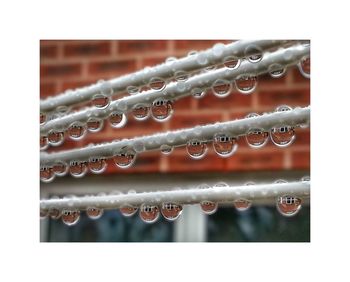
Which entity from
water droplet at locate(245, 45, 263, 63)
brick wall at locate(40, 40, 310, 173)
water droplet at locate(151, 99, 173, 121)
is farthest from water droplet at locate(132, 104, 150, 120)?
brick wall at locate(40, 40, 310, 173)

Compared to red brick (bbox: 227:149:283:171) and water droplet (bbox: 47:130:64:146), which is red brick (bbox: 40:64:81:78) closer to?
red brick (bbox: 227:149:283:171)

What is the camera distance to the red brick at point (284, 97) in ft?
4.23

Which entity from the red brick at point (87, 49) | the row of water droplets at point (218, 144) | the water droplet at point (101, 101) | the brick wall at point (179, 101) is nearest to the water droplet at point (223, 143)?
the row of water droplets at point (218, 144)

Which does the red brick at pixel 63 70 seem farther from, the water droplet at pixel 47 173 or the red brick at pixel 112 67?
the water droplet at pixel 47 173

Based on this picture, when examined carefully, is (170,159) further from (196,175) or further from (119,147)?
(119,147)

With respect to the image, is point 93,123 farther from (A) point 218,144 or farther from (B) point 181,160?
(B) point 181,160

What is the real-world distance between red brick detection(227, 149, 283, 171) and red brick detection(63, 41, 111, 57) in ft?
1.17

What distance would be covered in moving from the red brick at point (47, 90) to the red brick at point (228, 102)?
0.32 meters
